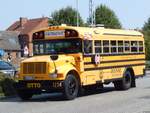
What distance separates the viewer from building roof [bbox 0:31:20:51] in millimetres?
94369

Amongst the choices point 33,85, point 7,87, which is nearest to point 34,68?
point 33,85

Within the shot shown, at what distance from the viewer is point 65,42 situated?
20000 mm

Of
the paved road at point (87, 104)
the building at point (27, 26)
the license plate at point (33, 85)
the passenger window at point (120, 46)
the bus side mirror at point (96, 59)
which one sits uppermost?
the building at point (27, 26)

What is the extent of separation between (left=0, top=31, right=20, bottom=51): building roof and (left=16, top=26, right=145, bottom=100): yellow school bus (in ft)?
235

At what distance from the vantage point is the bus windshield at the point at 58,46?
19844 millimetres

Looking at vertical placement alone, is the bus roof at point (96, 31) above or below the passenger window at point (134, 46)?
above

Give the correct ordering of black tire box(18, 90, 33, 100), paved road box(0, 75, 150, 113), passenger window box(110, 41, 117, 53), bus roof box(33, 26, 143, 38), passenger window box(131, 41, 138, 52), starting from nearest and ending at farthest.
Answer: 1. paved road box(0, 75, 150, 113)
2. black tire box(18, 90, 33, 100)
3. bus roof box(33, 26, 143, 38)
4. passenger window box(110, 41, 117, 53)
5. passenger window box(131, 41, 138, 52)

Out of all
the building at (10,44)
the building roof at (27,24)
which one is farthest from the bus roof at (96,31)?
the building roof at (27,24)

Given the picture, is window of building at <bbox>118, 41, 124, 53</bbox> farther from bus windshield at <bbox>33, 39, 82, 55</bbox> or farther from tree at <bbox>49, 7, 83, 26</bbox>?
tree at <bbox>49, 7, 83, 26</bbox>

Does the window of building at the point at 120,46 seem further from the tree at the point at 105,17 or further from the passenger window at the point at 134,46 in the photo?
the tree at the point at 105,17

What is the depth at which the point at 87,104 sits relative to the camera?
17.2 meters

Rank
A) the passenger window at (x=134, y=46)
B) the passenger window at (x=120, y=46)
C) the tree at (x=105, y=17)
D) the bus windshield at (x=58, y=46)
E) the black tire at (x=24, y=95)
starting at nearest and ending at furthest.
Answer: the black tire at (x=24, y=95), the bus windshield at (x=58, y=46), the passenger window at (x=120, y=46), the passenger window at (x=134, y=46), the tree at (x=105, y=17)

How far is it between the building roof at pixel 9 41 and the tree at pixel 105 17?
1532 cm

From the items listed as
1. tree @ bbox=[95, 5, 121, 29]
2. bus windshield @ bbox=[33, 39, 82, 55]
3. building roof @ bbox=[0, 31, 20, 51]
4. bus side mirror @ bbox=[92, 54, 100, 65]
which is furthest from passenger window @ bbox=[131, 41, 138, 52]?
tree @ bbox=[95, 5, 121, 29]
